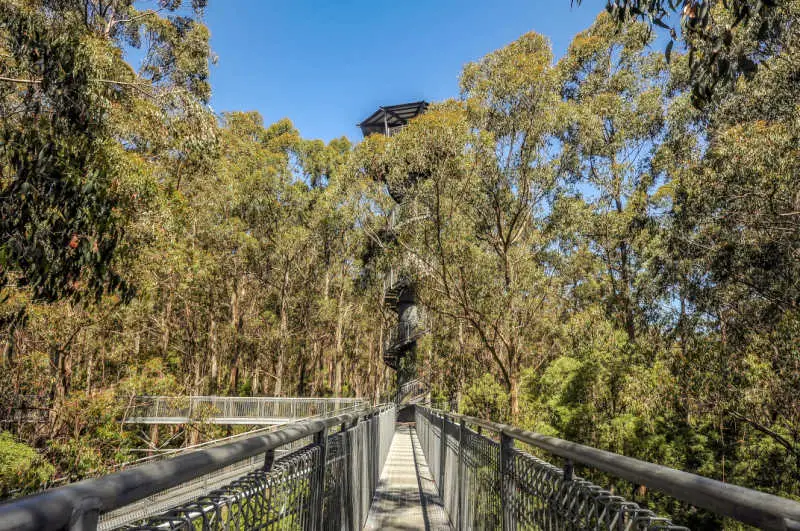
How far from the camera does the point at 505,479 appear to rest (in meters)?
2.63

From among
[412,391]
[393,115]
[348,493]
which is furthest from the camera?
[393,115]

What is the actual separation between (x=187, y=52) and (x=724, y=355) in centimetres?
1580

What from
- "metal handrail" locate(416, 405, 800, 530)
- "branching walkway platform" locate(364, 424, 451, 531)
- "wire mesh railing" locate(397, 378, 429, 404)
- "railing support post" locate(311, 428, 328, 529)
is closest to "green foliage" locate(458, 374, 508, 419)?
"branching walkway platform" locate(364, 424, 451, 531)

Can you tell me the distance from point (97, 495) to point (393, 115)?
2930 centimetres

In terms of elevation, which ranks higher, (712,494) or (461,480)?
(712,494)

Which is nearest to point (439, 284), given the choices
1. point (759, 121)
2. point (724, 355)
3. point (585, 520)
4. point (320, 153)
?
point (724, 355)

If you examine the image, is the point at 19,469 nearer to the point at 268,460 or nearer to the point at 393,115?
the point at 268,460

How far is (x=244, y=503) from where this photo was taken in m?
1.55

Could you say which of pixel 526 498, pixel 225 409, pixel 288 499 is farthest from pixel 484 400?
pixel 288 499

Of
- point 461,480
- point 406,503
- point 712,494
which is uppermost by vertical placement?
point 712,494

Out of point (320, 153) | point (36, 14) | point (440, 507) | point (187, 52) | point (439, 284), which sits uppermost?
point (320, 153)

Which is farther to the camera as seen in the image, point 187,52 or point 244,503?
point 187,52

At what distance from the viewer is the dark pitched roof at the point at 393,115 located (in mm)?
27938

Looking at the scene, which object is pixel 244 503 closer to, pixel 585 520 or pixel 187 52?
pixel 585 520
